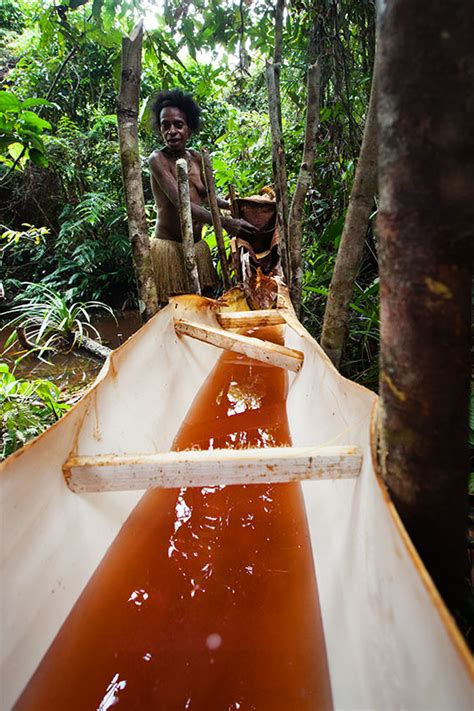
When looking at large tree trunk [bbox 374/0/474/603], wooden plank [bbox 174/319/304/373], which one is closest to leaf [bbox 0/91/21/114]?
wooden plank [bbox 174/319/304/373]

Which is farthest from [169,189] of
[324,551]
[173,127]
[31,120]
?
[324,551]

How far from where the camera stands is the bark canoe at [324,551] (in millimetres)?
665

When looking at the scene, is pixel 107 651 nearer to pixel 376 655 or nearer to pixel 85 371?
pixel 376 655

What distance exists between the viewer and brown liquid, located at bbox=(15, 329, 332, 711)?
3.14 ft

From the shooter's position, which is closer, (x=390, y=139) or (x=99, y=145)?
(x=390, y=139)

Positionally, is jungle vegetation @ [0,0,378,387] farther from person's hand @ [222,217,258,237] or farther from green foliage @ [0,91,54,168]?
person's hand @ [222,217,258,237]

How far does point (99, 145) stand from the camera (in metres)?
6.89

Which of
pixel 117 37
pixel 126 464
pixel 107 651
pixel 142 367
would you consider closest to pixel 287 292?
pixel 142 367

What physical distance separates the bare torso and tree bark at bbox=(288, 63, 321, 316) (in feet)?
3.04

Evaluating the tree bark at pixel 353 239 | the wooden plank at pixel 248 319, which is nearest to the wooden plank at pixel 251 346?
the tree bark at pixel 353 239

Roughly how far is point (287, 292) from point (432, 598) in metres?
2.67

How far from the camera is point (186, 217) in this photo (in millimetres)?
2922

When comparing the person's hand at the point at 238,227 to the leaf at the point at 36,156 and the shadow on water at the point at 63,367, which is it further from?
the shadow on water at the point at 63,367

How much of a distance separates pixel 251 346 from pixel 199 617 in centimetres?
124
